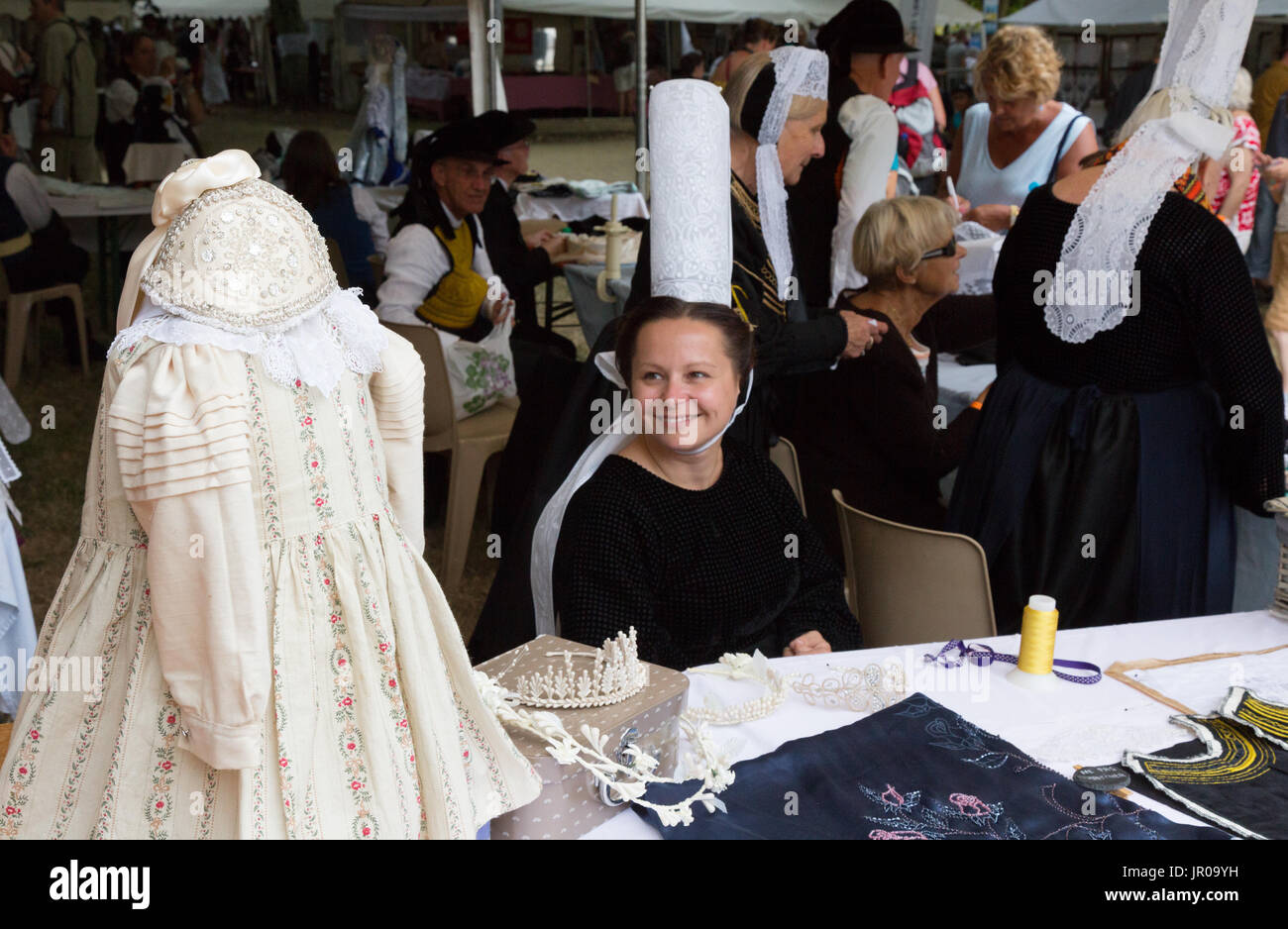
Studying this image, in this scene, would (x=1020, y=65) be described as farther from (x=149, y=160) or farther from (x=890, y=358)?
(x=149, y=160)

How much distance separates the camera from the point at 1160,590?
2.71 m

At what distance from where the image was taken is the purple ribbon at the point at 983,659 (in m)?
1.91

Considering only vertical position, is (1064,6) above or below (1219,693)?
above

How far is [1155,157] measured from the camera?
2.47m

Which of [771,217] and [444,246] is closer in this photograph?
[771,217]

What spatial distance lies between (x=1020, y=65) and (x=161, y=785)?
3.92m

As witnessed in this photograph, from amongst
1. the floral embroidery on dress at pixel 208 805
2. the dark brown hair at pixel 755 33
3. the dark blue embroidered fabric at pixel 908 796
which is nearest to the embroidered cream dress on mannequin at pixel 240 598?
the floral embroidery on dress at pixel 208 805

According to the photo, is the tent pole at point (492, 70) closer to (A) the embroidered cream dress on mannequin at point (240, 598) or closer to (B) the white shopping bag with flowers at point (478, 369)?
(B) the white shopping bag with flowers at point (478, 369)

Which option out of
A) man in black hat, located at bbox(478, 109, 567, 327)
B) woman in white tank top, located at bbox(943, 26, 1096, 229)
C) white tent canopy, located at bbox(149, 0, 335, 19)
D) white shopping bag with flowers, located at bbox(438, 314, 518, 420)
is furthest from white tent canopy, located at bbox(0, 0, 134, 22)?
woman in white tank top, located at bbox(943, 26, 1096, 229)

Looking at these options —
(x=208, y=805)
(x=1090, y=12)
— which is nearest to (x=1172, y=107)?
(x=208, y=805)

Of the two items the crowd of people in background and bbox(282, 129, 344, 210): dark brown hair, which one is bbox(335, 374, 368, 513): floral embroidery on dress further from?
bbox(282, 129, 344, 210): dark brown hair
